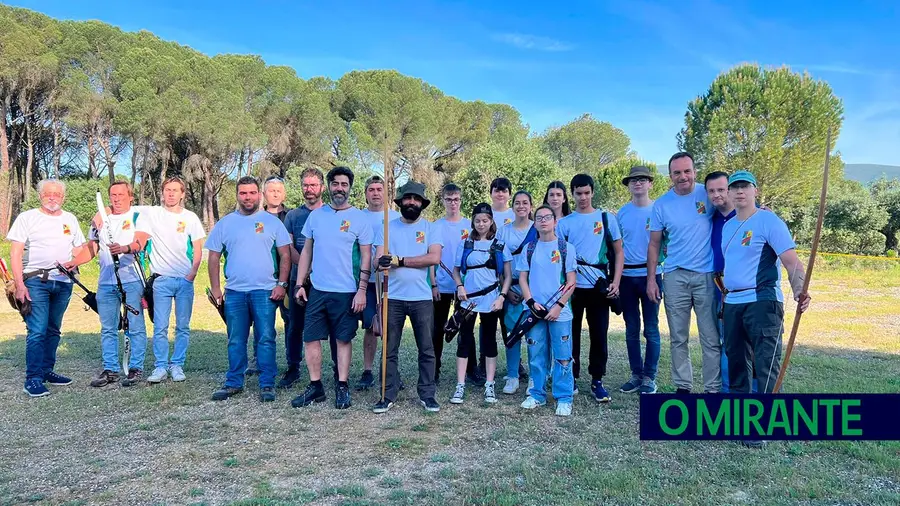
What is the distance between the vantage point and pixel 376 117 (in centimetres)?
4031

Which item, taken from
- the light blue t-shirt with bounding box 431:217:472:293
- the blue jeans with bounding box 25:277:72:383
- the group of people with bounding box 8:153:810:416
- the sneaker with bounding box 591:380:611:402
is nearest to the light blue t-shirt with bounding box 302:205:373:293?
the group of people with bounding box 8:153:810:416

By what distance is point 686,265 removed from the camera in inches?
200

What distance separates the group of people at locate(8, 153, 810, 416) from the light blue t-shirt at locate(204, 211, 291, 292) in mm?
14

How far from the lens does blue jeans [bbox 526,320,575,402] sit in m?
5.22

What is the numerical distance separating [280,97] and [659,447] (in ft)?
121

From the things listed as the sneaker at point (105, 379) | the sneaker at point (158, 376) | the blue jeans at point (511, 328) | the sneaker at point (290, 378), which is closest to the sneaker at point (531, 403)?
the blue jeans at point (511, 328)

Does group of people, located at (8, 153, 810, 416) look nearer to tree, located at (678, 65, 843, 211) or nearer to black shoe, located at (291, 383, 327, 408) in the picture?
black shoe, located at (291, 383, 327, 408)

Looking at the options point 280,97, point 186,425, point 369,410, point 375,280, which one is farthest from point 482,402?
point 280,97

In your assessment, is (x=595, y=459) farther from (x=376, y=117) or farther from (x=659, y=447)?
(x=376, y=117)

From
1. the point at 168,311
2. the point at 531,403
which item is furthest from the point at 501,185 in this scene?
the point at 168,311

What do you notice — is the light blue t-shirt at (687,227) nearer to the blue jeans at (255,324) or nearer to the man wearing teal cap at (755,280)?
the man wearing teal cap at (755,280)

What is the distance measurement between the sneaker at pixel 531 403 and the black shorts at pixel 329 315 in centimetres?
170

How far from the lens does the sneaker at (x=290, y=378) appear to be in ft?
20.3

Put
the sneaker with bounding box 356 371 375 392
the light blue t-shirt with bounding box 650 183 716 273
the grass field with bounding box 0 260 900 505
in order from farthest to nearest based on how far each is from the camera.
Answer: the sneaker with bounding box 356 371 375 392 → the light blue t-shirt with bounding box 650 183 716 273 → the grass field with bounding box 0 260 900 505
